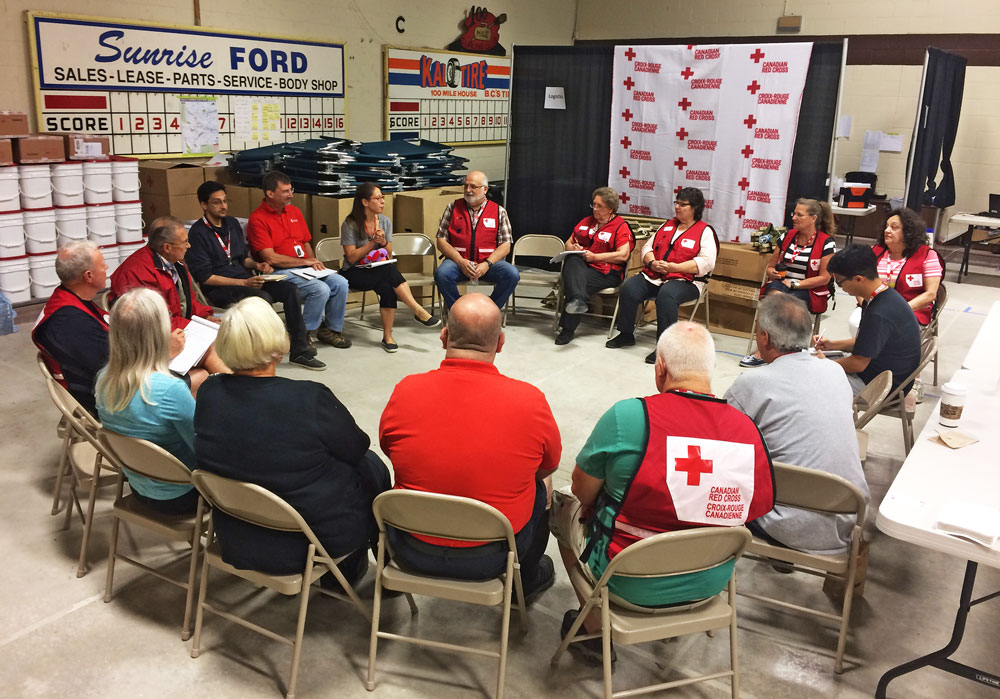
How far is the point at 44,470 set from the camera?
361cm

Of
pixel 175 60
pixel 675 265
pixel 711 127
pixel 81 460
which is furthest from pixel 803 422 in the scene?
pixel 175 60

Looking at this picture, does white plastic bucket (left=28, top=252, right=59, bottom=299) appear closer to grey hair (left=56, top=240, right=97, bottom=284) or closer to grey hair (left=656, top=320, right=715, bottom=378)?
grey hair (left=56, top=240, right=97, bottom=284)

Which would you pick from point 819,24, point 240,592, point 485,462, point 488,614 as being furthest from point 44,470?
point 819,24

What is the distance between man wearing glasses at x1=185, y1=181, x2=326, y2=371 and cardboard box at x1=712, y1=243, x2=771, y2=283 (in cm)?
315

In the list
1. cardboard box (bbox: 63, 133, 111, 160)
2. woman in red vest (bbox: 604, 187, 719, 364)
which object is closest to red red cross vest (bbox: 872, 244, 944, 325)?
woman in red vest (bbox: 604, 187, 719, 364)

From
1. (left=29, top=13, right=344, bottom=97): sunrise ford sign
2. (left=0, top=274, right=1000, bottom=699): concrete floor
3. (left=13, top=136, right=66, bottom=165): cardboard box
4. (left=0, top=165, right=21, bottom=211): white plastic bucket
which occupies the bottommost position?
(left=0, top=274, right=1000, bottom=699): concrete floor

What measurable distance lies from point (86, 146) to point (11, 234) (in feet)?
2.80

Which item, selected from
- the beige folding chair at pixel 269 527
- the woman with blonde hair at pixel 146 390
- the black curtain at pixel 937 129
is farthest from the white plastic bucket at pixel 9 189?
the black curtain at pixel 937 129

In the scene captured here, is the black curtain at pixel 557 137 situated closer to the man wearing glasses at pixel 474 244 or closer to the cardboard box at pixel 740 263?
the cardboard box at pixel 740 263

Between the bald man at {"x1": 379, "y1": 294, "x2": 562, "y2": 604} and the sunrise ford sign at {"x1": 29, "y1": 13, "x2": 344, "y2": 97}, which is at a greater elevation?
the sunrise ford sign at {"x1": 29, "y1": 13, "x2": 344, "y2": 97}

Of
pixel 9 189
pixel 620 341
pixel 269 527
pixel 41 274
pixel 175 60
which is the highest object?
pixel 175 60

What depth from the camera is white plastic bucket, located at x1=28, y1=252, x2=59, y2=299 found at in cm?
570

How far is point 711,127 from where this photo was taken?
643 cm

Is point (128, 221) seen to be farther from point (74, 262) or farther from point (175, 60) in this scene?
point (74, 262)
